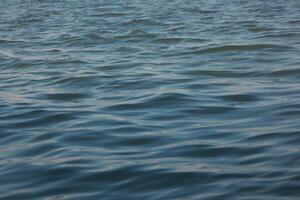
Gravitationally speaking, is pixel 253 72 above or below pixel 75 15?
above

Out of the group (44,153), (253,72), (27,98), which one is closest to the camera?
(44,153)

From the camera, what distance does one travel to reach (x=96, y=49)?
43.2 ft

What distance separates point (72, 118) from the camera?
7.83 meters

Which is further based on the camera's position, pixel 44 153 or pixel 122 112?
pixel 122 112

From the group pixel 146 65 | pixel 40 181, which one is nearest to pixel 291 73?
pixel 146 65

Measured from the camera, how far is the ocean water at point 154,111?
221 inches

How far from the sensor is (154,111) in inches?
316

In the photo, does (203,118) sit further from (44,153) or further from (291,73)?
(291,73)

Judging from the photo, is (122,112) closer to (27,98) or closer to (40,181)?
(27,98)

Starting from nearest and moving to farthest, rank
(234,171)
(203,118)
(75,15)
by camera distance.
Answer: (234,171)
(203,118)
(75,15)

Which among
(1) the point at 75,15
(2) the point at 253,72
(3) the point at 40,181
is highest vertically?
(3) the point at 40,181

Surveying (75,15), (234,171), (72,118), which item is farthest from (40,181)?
(75,15)

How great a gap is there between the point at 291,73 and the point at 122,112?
2763 millimetres

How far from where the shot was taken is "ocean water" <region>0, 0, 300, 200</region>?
5.61 meters
